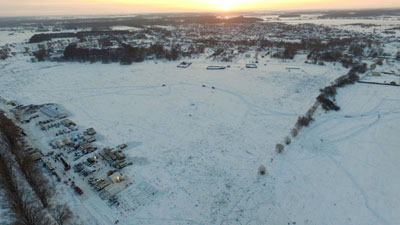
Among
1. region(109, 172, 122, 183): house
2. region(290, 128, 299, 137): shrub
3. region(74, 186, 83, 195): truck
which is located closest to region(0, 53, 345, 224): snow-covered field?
region(290, 128, 299, 137): shrub

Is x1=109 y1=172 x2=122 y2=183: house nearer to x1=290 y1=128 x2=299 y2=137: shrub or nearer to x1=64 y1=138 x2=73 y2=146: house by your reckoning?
x1=64 y1=138 x2=73 y2=146: house

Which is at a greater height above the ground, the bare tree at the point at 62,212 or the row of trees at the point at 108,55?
the row of trees at the point at 108,55

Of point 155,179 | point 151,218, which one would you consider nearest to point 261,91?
point 155,179

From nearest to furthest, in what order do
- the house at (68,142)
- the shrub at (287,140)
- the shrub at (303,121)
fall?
the house at (68,142) → the shrub at (287,140) → the shrub at (303,121)

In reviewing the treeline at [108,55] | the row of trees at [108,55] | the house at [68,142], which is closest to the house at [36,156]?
the house at [68,142]

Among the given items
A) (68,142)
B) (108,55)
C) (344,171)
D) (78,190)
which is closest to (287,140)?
(344,171)

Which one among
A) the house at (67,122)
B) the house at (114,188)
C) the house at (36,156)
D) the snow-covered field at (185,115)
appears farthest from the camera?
the house at (67,122)

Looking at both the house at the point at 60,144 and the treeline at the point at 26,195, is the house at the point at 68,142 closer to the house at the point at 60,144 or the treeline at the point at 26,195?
the house at the point at 60,144

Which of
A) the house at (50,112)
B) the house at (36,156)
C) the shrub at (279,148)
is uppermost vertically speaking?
the house at (50,112)

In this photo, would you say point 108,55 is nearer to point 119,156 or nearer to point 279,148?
point 119,156
